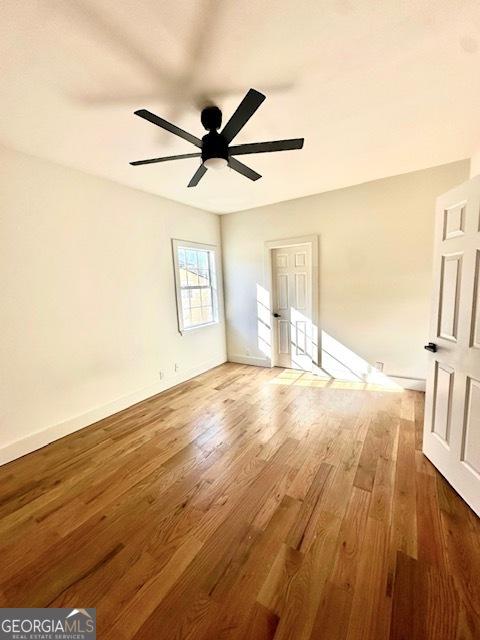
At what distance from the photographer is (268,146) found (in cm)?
175

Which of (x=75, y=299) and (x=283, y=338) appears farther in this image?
(x=283, y=338)

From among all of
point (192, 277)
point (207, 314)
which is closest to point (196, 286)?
point (192, 277)

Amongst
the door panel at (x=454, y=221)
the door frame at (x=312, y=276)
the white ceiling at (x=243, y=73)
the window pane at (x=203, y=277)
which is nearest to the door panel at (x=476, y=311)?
the door panel at (x=454, y=221)

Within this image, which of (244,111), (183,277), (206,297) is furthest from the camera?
(206,297)

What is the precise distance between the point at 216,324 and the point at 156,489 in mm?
3062

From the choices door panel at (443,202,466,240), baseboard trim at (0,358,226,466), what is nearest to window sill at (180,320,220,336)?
baseboard trim at (0,358,226,466)

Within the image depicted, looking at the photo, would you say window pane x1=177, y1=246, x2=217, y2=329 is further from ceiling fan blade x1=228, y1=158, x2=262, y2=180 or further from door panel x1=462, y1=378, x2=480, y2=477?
door panel x1=462, y1=378, x2=480, y2=477

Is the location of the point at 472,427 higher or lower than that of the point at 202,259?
lower

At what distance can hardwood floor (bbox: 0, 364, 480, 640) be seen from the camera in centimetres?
114

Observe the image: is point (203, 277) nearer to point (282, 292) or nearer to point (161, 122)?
point (282, 292)

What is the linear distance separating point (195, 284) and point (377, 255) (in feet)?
8.93

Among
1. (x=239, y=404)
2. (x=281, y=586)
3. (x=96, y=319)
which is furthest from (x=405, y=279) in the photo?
(x=96, y=319)

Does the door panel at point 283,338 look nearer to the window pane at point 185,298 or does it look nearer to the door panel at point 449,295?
the window pane at point 185,298

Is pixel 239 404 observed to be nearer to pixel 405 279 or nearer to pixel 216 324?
pixel 216 324
